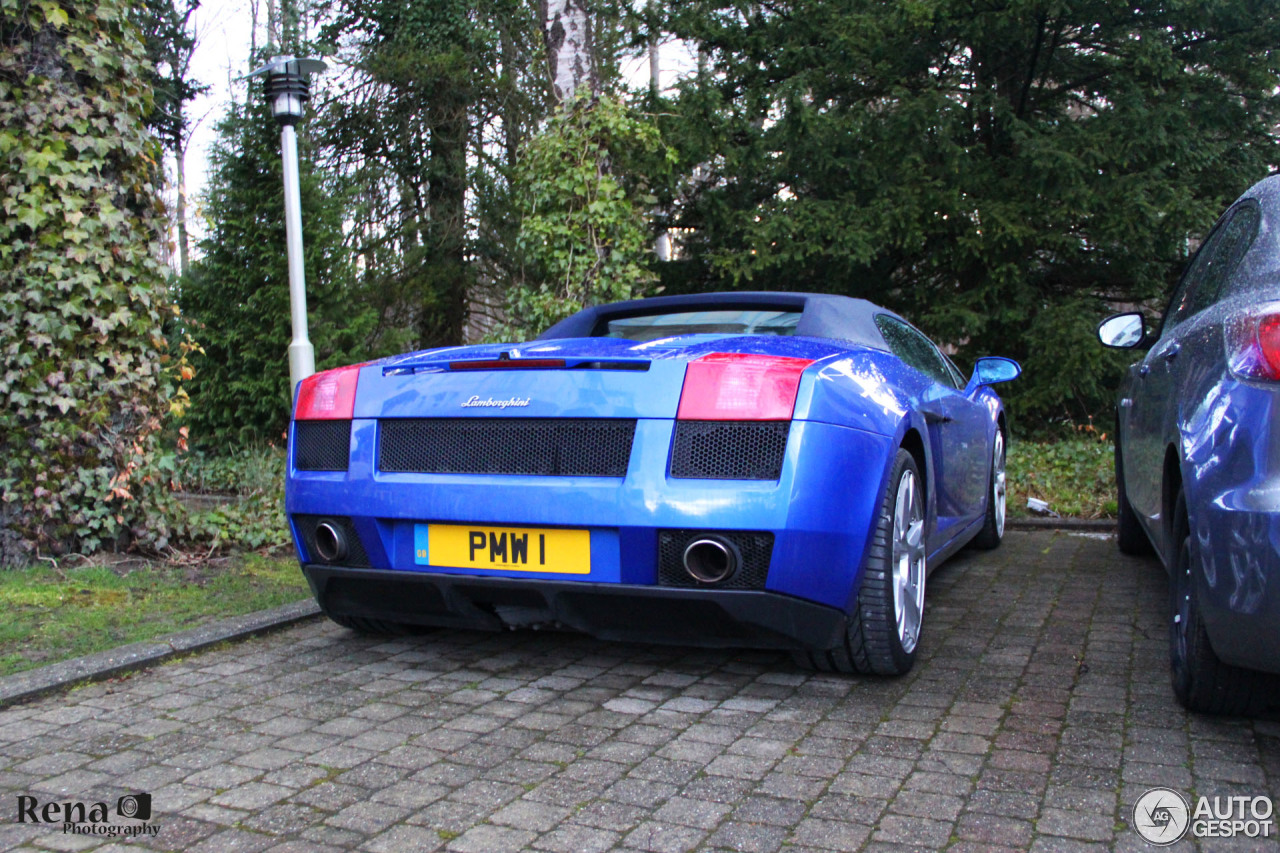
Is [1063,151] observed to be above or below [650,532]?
above

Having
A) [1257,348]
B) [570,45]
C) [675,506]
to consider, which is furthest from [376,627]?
[570,45]

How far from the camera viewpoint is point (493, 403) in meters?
3.31

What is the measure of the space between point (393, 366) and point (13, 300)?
2.52m

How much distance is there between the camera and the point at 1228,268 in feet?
11.5

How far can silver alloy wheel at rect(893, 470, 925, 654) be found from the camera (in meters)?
3.49

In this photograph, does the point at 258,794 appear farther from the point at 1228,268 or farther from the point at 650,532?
the point at 1228,268

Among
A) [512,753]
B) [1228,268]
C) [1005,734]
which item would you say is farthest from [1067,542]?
[512,753]

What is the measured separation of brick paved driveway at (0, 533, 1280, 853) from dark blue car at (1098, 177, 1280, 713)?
25 cm

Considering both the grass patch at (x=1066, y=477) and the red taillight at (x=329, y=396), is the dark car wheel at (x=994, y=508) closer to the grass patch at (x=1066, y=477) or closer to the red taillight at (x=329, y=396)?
the grass patch at (x=1066, y=477)

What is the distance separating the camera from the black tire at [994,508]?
593cm

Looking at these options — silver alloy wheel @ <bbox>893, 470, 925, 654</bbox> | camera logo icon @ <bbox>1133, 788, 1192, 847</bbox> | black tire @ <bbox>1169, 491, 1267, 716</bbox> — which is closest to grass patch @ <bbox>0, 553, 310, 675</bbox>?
silver alloy wheel @ <bbox>893, 470, 925, 654</bbox>

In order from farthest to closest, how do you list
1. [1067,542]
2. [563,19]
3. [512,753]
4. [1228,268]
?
[563,19] → [1067,542] → [1228,268] → [512,753]

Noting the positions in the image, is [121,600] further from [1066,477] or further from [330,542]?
[1066,477]

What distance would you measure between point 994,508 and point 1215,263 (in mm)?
2373
